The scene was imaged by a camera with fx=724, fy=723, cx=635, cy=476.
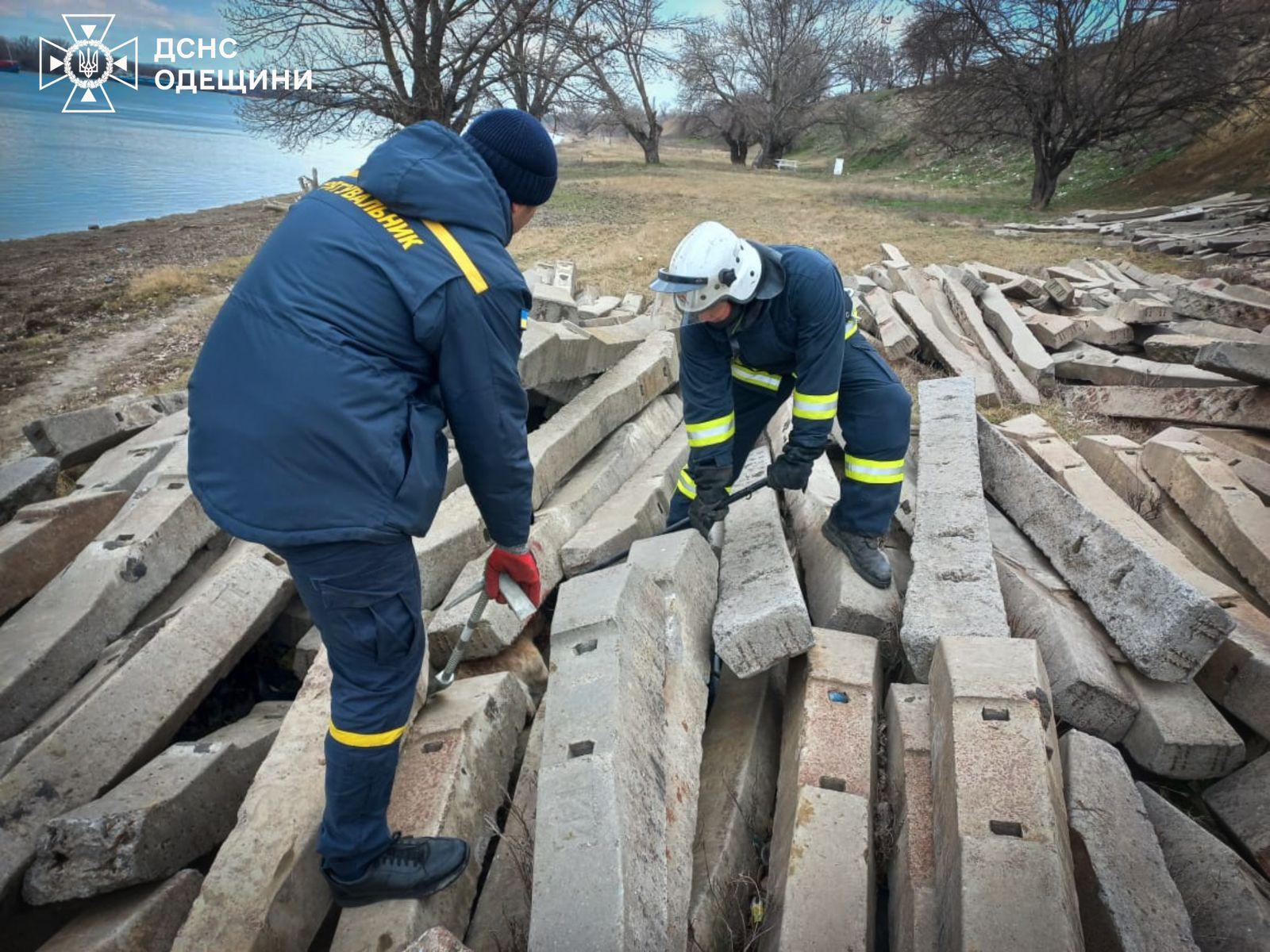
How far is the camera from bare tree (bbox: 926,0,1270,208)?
1658cm

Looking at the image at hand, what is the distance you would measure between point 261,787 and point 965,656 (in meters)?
2.34

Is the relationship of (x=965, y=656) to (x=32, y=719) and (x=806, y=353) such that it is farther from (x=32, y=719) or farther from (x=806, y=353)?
(x=32, y=719)

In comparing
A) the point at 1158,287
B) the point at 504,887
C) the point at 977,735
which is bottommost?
the point at 504,887

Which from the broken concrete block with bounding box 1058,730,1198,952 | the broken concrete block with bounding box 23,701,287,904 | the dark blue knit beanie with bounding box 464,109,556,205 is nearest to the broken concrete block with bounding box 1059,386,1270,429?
the broken concrete block with bounding box 1058,730,1198,952

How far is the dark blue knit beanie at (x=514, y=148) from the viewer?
2215 millimetres

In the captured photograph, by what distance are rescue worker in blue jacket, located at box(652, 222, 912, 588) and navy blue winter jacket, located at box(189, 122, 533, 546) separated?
1.36 metres

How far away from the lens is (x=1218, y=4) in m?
16.3

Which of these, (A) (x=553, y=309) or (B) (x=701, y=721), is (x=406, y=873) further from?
(A) (x=553, y=309)

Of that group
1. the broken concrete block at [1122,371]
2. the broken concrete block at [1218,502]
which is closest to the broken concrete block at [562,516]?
the broken concrete block at [1218,502]

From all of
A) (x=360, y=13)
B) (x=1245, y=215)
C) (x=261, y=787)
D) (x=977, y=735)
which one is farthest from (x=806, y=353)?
(x=360, y=13)

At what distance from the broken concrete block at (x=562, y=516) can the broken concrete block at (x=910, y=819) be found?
1.49 meters

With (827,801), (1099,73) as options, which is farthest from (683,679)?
(1099,73)

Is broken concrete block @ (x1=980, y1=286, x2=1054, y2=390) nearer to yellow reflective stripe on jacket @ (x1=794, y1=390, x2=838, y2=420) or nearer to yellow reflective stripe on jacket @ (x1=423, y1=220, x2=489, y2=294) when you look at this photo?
yellow reflective stripe on jacket @ (x1=794, y1=390, x2=838, y2=420)

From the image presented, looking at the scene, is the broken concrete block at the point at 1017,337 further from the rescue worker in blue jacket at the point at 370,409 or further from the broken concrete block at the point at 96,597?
the broken concrete block at the point at 96,597
